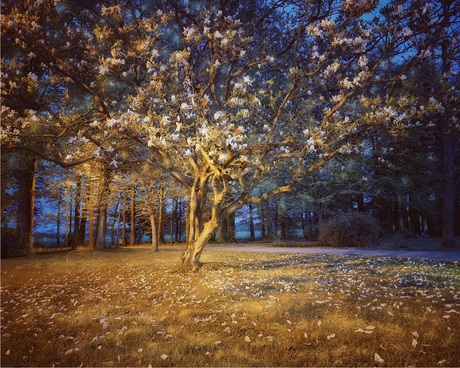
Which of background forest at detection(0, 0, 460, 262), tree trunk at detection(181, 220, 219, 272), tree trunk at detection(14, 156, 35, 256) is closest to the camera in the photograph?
background forest at detection(0, 0, 460, 262)

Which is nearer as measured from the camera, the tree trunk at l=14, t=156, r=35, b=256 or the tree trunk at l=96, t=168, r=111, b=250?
the tree trunk at l=14, t=156, r=35, b=256

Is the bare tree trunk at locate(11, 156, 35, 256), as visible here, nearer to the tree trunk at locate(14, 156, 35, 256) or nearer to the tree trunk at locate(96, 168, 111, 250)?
the tree trunk at locate(14, 156, 35, 256)

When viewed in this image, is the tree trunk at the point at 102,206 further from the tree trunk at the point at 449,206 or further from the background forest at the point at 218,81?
the tree trunk at the point at 449,206

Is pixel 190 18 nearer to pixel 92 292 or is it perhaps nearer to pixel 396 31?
pixel 396 31

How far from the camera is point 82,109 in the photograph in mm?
14742

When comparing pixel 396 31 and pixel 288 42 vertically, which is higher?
pixel 288 42

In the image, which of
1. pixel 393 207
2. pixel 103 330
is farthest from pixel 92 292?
pixel 393 207

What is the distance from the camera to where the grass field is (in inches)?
156

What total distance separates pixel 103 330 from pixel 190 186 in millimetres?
7206

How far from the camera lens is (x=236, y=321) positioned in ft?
17.3

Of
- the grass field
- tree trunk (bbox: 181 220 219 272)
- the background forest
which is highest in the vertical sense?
the background forest

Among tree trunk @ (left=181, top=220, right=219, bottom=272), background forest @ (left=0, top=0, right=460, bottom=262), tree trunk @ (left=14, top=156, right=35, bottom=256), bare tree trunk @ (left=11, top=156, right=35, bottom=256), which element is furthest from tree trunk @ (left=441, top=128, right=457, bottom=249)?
bare tree trunk @ (left=11, top=156, right=35, bottom=256)

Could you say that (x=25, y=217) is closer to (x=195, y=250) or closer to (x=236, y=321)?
(x=195, y=250)

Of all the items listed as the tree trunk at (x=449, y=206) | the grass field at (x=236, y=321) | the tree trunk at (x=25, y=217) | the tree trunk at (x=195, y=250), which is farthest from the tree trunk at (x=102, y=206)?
the tree trunk at (x=449, y=206)
